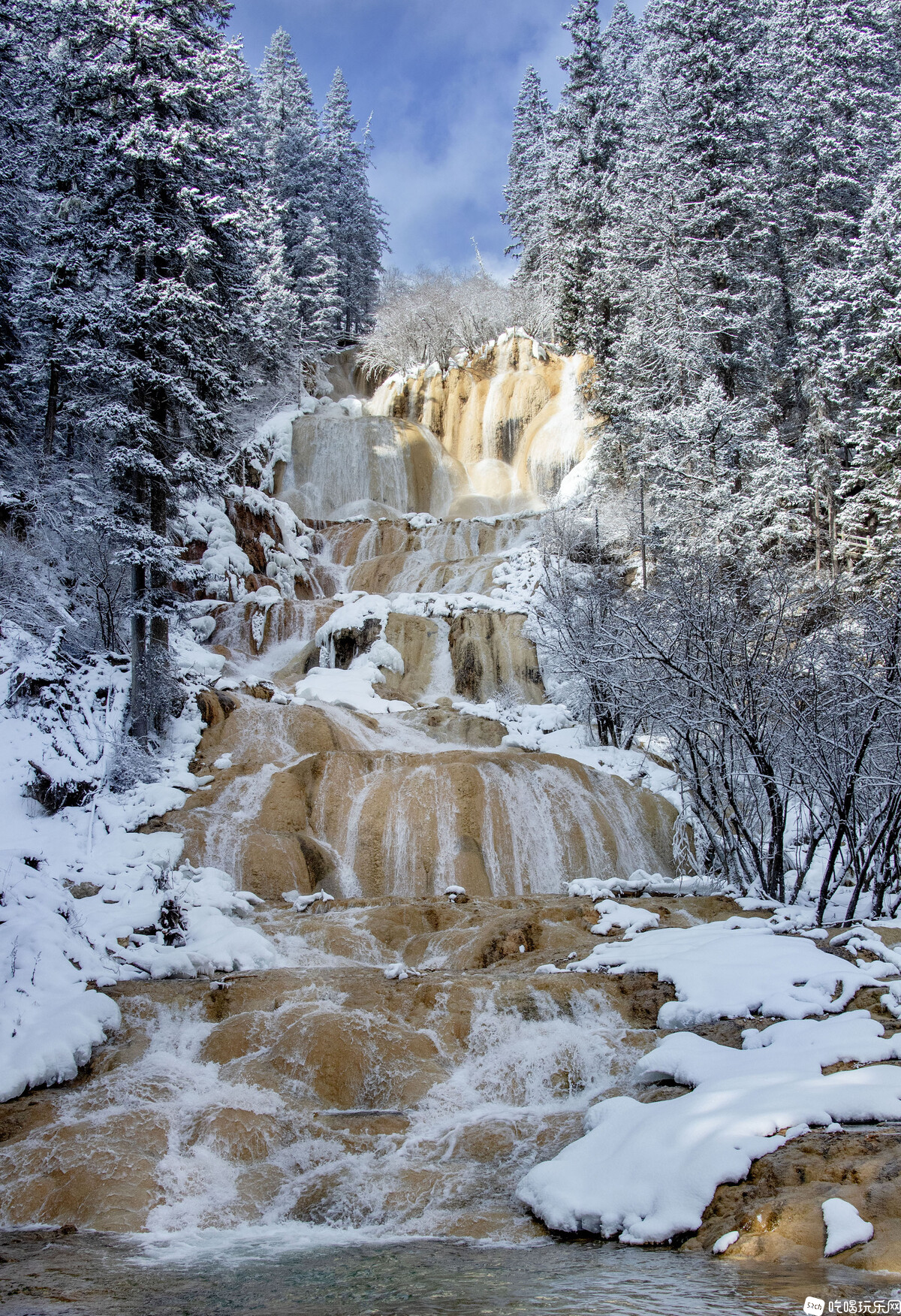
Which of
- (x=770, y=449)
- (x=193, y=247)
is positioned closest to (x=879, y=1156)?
(x=193, y=247)

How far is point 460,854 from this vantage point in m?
12.7

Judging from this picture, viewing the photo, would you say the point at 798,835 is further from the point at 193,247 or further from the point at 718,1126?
the point at 193,247

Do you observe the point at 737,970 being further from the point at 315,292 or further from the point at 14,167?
the point at 315,292

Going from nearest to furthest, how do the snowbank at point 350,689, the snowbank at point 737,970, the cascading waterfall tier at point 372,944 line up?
the cascading waterfall tier at point 372,944 → the snowbank at point 737,970 → the snowbank at point 350,689

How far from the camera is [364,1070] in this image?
21.7ft

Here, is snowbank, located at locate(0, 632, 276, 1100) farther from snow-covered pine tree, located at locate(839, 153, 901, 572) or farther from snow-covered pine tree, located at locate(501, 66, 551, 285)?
snow-covered pine tree, located at locate(501, 66, 551, 285)

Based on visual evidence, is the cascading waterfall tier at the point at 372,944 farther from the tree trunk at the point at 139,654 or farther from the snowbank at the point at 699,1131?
the tree trunk at the point at 139,654

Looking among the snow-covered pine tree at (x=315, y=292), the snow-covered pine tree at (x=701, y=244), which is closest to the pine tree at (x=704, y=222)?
the snow-covered pine tree at (x=701, y=244)

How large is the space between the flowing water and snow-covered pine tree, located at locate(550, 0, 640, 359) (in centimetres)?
1812

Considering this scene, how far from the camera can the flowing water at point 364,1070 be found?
383cm

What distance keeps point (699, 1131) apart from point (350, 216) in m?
51.5

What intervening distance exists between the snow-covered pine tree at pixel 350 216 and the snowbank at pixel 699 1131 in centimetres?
A: 4522

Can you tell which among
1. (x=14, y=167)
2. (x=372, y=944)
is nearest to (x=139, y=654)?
(x=372, y=944)

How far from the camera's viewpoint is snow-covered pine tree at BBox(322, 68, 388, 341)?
46.2 metres
